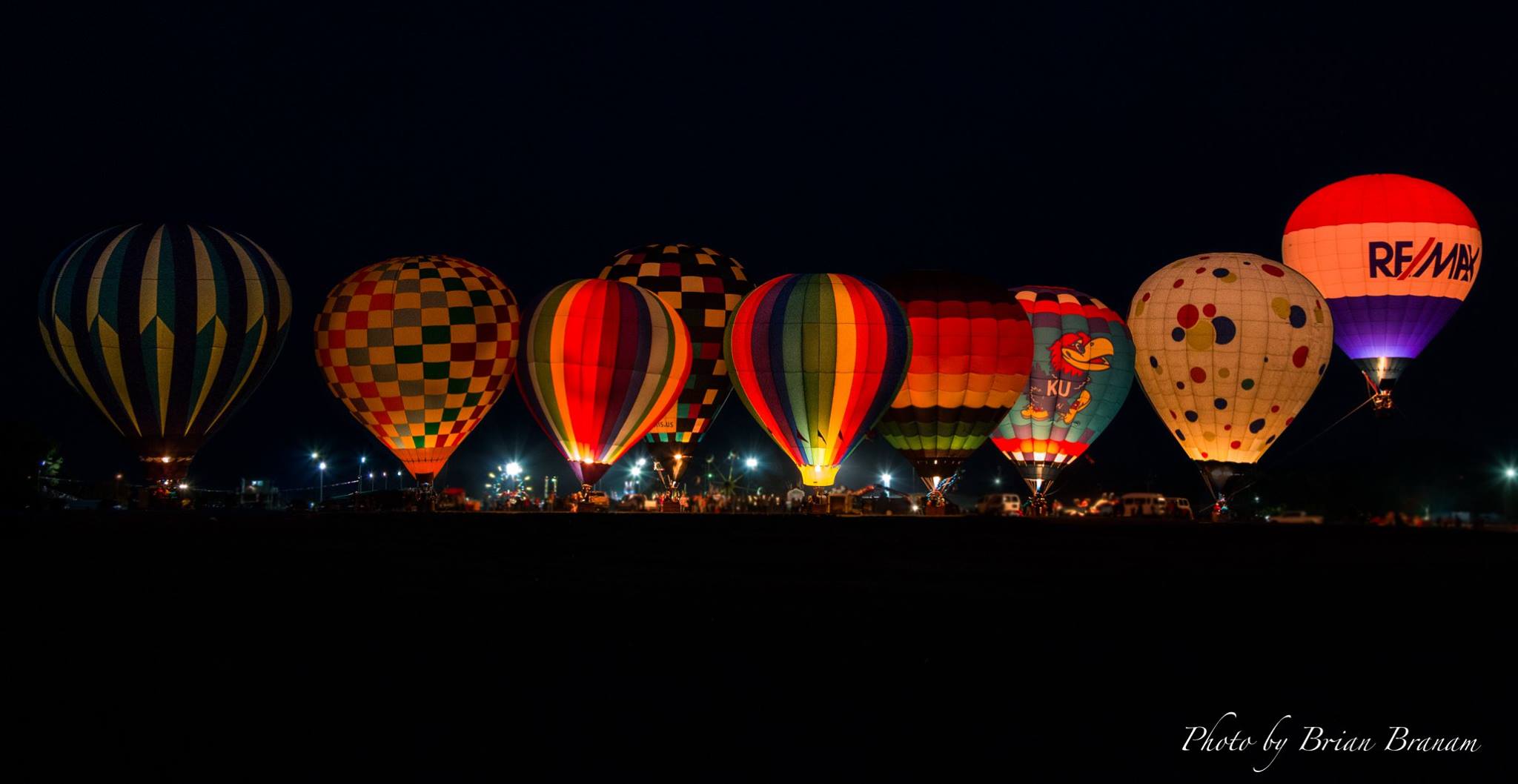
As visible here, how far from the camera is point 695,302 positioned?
37500 mm

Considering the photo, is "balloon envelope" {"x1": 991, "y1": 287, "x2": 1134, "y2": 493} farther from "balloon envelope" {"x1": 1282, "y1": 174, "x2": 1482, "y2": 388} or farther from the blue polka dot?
"balloon envelope" {"x1": 1282, "y1": 174, "x2": 1482, "y2": 388}

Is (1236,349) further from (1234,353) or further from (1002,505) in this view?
(1002,505)

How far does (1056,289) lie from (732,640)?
30927 mm

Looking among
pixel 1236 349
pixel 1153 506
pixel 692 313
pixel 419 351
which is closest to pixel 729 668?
pixel 419 351

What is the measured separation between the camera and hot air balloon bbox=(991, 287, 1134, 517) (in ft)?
125

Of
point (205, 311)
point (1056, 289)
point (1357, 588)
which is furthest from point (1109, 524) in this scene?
point (205, 311)

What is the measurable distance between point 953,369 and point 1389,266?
11.3 metres

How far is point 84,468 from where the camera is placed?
325ft

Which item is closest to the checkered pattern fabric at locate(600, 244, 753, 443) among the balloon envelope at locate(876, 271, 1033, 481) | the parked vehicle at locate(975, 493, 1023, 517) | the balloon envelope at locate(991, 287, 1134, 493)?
the balloon envelope at locate(876, 271, 1033, 481)

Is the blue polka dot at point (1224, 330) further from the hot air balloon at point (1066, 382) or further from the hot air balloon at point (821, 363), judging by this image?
the hot air balloon at point (821, 363)

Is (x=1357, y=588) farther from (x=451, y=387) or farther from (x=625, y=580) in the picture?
(x=451, y=387)

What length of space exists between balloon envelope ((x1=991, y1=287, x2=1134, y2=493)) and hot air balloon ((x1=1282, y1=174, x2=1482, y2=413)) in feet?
17.3

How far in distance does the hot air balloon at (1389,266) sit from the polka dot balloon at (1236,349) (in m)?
1.88

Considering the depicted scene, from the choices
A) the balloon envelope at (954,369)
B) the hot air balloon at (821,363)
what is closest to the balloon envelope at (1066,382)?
the balloon envelope at (954,369)
